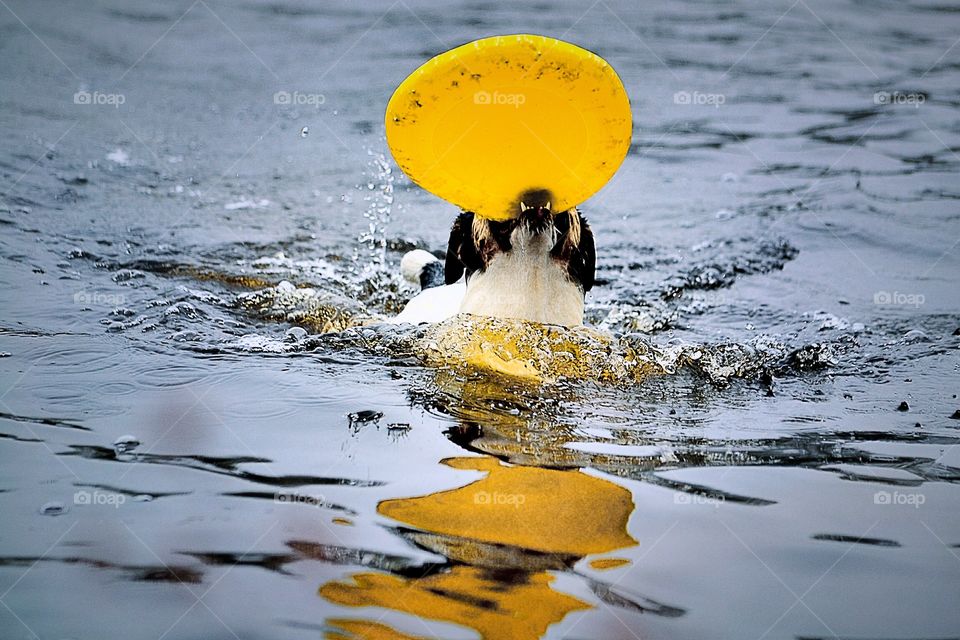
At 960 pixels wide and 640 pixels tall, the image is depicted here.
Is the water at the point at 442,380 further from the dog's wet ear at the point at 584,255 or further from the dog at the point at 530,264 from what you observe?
the dog's wet ear at the point at 584,255

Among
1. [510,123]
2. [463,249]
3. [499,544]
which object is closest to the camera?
[499,544]

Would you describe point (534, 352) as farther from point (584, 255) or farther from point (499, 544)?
point (499, 544)

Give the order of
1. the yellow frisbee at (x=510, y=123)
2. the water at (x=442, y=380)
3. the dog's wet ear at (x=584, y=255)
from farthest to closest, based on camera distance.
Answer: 1. the dog's wet ear at (x=584, y=255)
2. the yellow frisbee at (x=510, y=123)
3. the water at (x=442, y=380)

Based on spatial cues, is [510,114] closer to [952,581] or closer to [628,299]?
[952,581]

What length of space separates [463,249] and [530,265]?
0.43 m

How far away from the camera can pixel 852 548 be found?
2982mm

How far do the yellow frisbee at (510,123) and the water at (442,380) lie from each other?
0.74m

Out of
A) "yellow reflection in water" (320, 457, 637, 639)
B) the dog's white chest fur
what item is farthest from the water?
the dog's white chest fur

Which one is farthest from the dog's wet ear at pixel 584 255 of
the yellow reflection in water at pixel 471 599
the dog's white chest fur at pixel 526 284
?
the yellow reflection in water at pixel 471 599

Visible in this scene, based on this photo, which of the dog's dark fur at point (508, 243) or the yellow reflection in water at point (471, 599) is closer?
the yellow reflection in water at point (471, 599)

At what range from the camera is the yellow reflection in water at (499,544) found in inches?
99.4

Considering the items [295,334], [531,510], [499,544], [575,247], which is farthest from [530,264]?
[499,544]

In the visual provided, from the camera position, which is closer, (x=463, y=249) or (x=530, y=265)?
(x=530, y=265)

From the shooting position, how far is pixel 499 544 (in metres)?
2.87
